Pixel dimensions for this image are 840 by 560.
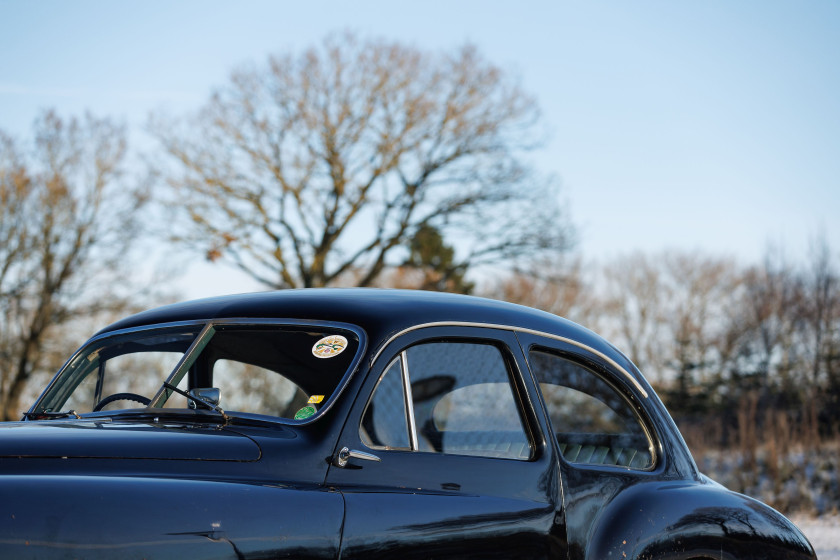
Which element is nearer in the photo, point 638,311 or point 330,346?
point 330,346

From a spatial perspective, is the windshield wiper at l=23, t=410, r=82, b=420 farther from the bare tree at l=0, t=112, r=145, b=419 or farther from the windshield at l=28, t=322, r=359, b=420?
the bare tree at l=0, t=112, r=145, b=419

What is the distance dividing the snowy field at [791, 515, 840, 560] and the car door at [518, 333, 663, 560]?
6.44 meters

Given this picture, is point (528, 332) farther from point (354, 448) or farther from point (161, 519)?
point (161, 519)

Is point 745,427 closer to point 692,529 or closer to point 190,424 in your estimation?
point 692,529

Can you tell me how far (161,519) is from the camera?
2.37 meters

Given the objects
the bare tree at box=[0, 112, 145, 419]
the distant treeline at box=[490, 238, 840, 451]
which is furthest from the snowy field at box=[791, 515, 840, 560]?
the bare tree at box=[0, 112, 145, 419]

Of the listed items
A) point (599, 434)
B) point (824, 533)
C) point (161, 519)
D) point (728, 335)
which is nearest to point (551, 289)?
point (728, 335)

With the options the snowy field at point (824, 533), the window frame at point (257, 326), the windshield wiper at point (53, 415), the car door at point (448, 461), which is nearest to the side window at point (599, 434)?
the car door at point (448, 461)

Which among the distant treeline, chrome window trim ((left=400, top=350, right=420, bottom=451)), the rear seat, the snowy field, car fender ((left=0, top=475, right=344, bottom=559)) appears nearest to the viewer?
car fender ((left=0, top=475, right=344, bottom=559))

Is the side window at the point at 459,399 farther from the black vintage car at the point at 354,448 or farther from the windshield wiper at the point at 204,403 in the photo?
the windshield wiper at the point at 204,403

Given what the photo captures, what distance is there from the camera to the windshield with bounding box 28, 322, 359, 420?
3.10 metres

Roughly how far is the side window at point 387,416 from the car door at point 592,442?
→ 671 mm

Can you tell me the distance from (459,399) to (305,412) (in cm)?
99

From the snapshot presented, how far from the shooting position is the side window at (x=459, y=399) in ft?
10.2
